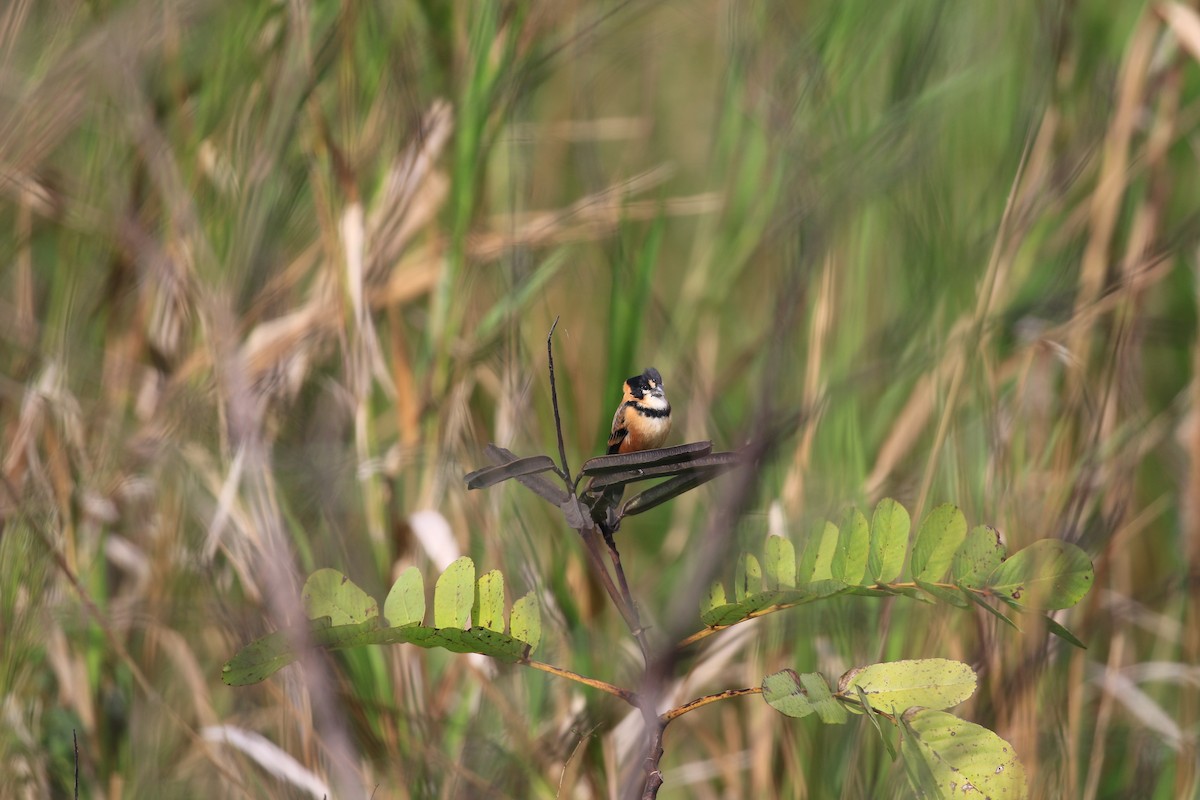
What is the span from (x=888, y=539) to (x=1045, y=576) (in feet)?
0.19

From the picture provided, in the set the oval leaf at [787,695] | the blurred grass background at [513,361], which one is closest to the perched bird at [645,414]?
the oval leaf at [787,695]

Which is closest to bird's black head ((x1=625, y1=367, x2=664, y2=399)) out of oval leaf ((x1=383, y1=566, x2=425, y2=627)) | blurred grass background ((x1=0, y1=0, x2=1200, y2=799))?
oval leaf ((x1=383, y1=566, x2=425, y2=627))

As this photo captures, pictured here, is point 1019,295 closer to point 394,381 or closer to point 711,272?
point 711,272

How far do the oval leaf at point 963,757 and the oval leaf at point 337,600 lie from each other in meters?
0.20

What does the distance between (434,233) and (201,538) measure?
0.37m

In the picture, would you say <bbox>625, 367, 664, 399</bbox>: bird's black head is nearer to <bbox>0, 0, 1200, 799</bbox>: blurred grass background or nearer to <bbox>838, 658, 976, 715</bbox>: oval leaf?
<bbox>838, 658, 976, 715</bbox>: oval leaf

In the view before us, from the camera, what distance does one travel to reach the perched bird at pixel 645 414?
1.41 ft

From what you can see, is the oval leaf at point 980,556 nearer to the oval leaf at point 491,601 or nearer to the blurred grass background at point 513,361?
the oval leaf at point 491,601

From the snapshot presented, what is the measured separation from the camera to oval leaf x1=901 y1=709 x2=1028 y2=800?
1.17 feet

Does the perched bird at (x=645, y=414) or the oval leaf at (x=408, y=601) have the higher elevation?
the perched bird at (x=645, y=414)

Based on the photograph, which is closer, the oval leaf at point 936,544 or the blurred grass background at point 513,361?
the oval leaf at point 936,544

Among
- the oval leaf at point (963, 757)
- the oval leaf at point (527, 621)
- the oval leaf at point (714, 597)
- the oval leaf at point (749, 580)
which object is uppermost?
the oval leaf at point (749, 580)

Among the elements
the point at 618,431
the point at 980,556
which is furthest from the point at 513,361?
the point at 980,556

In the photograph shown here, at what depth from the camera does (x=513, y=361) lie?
2.47 feet
